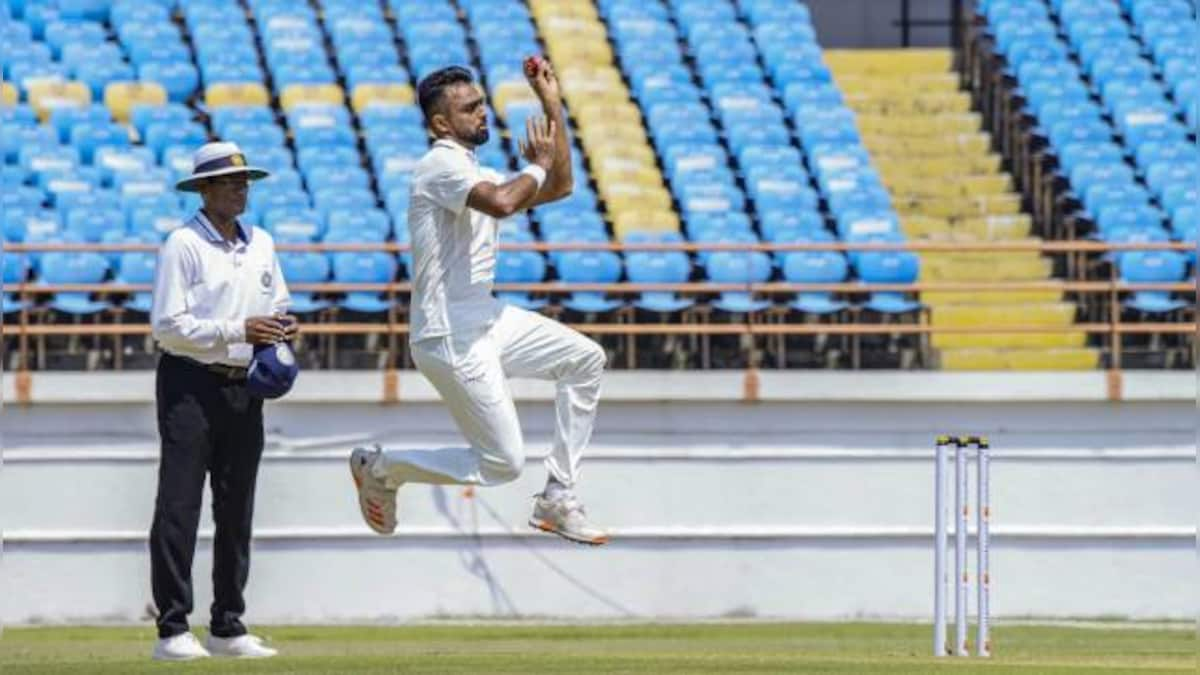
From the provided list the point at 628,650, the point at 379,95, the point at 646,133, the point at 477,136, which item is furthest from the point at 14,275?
the point at 477,136

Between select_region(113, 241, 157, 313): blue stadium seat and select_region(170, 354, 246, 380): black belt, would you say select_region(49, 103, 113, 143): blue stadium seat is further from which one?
select_region(170, 354, 246, 380): black belt

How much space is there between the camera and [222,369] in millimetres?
12016

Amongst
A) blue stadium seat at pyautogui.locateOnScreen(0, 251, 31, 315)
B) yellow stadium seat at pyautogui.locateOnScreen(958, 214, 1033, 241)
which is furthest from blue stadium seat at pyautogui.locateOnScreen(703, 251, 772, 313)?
blue stadium seat at pyautogui.locateOnScreen(0, 251, 31, 315)

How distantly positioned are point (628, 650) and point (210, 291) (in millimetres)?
3598

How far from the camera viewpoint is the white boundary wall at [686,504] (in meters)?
19.0

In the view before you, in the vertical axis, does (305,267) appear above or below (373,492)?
above

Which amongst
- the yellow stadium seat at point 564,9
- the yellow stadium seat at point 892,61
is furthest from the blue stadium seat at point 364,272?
the yellow stadium seat at point 892,61

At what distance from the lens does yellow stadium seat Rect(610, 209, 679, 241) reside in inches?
877

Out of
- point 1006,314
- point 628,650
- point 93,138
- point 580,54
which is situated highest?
point 580,54

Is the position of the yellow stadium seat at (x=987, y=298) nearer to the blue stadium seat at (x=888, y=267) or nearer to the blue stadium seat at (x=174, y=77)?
the blue stadium seat at (x=888, y=267)

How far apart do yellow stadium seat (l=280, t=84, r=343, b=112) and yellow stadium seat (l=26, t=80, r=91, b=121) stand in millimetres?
1679

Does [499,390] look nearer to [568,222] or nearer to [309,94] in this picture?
[568,222]

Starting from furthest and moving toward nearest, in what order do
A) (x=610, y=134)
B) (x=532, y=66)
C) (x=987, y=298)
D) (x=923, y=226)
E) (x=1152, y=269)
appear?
(x=923, y=226)
(x=610, y=134)
(x=987, y=298)
(x=1152, y=269)
(x=532, y=66)

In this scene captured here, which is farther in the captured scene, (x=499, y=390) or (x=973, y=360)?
(x=973, y=360)
